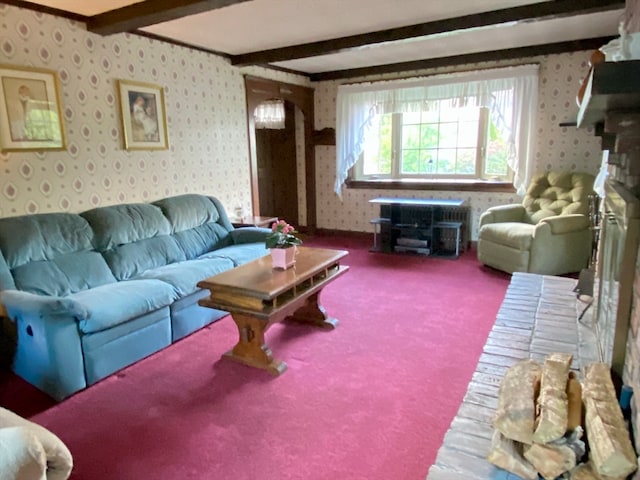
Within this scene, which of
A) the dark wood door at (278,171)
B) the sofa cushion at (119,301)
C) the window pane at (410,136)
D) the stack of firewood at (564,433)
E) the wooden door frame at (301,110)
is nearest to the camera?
the stack of firewood at (564,433)

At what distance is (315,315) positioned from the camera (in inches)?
129

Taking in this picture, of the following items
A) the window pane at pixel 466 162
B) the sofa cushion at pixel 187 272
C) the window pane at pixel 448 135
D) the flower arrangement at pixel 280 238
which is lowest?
the sofa cushion at pixel 187 272

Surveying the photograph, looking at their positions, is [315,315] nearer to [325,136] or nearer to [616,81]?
[616,81]

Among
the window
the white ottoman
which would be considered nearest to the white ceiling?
the window

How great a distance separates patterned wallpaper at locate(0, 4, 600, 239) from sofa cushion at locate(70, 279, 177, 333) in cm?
97

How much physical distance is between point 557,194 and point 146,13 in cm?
432

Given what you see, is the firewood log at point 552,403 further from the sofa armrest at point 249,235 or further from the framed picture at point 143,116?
the framed picture at point 143,116

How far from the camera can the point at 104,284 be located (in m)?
3.05

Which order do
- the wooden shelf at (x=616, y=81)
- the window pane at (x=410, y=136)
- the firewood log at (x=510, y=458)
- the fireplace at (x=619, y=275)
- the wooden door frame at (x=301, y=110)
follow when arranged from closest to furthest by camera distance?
the wooden shelf at (x=616, y=81)
the firewood log at (x=510, y=458)
the fireplace at (x=619, y=275)
the wooden door frame at (x=301, y=110)
the window pane at (x=410, y=136)

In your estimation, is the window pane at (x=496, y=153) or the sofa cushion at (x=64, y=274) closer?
the sofa cushion at (x=64, y=274)

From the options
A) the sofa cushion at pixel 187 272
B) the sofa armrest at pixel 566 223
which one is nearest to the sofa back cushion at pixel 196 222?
the sofa cushion at pixel 187 272

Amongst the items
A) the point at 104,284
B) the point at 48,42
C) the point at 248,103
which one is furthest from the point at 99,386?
the point at 248,103

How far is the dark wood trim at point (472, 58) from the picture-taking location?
14.5 ft

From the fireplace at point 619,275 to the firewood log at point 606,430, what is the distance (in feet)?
0.44
